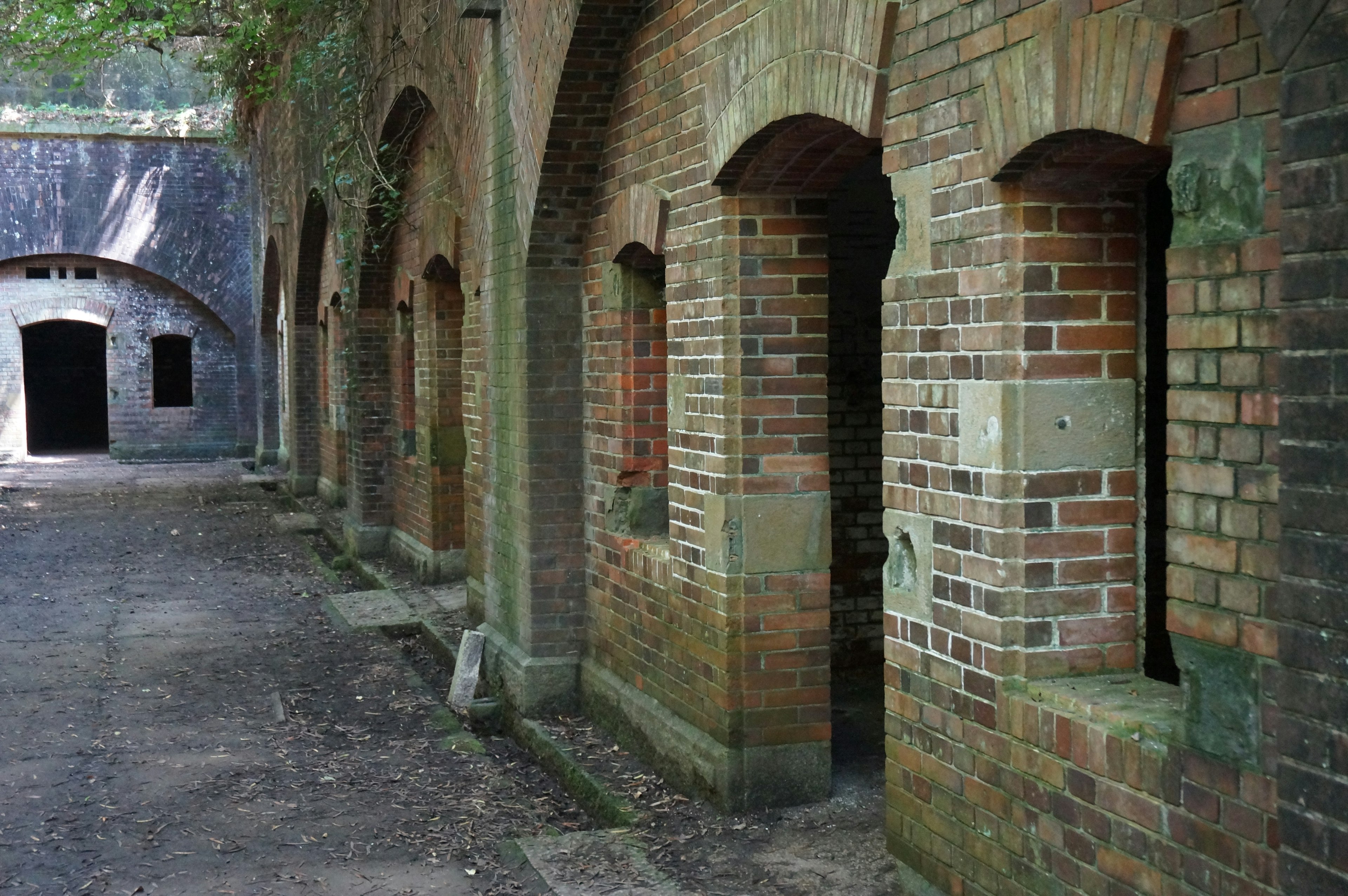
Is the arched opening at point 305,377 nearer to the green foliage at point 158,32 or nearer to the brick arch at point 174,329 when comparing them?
the green foliage at point 158,32

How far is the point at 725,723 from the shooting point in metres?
5.37

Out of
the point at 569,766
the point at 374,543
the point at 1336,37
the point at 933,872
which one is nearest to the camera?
the point at 1336,37

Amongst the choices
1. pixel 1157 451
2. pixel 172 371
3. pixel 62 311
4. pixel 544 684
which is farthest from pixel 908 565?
pixel 172 371

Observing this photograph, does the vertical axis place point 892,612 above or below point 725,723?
above

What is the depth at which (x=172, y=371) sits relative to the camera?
87.6ft

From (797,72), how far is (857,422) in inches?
118

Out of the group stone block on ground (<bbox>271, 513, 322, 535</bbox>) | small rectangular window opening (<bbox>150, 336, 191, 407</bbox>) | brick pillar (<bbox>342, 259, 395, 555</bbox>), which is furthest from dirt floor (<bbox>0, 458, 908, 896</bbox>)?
small rectangular window opening (<bbox>150, 336, 191, 407</bbox>)

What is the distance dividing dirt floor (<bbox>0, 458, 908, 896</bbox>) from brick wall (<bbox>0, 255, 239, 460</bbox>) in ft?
46.5

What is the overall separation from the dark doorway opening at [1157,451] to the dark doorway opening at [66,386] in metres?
26.0

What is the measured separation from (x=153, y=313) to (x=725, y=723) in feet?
73.5

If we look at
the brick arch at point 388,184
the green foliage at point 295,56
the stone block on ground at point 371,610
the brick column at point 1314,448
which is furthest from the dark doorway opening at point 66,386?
the brick column at point 1314,448

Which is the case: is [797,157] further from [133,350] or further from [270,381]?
[133,350]

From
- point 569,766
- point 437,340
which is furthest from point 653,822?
point 437,340

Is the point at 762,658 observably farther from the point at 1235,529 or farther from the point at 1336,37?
the point at 1336,37
